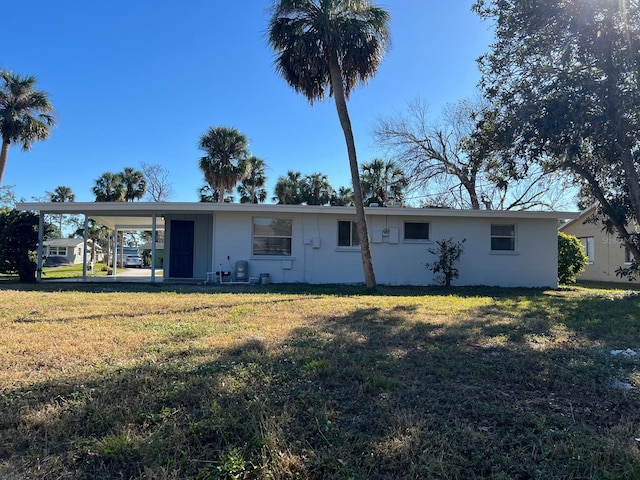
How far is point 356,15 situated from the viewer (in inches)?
461

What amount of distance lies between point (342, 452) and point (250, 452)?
1.88ft

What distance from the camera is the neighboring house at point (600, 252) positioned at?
20.2 metres

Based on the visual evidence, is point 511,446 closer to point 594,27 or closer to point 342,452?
point 342,452

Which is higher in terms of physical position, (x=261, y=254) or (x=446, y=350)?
(x=261, y=254)

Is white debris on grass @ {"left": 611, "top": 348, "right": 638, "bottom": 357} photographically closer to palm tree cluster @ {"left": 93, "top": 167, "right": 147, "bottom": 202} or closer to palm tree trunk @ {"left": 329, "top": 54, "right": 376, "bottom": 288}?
palm tree trunk @ {"left": 329, "top": 54, "right": 376, "bottom": 288}

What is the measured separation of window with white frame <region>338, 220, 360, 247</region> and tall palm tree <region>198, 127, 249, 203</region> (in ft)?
34.8

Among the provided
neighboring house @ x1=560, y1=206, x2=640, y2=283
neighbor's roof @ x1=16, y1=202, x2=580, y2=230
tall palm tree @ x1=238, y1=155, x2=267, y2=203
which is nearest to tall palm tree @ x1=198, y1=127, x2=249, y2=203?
tall palm tree @ x1=238, y1=155, x2=267, y2=203

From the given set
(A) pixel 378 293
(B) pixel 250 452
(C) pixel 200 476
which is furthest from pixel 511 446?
(A) pixel 378 293

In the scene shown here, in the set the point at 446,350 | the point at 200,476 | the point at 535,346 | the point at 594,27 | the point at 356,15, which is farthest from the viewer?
the point at 356,15

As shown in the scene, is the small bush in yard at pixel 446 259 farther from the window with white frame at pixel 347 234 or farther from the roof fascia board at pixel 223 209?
the window with white frame at pixel 347 234

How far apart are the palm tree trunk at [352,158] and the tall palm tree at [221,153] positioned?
1212cm

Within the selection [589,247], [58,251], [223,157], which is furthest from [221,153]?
[58,251]

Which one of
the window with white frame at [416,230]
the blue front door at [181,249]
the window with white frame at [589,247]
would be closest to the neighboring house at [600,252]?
the window with white frame at [589,247]

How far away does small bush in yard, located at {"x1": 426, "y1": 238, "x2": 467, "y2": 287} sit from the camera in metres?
14.2
